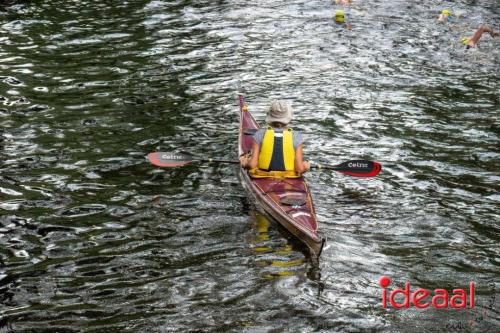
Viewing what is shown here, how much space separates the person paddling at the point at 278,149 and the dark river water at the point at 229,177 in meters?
0.68

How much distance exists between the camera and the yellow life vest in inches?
378

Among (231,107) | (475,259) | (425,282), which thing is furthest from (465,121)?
(425,282)

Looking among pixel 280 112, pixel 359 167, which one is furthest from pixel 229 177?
pixel 359 167

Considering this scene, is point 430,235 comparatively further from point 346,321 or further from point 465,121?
point 465,121

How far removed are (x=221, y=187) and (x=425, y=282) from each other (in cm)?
409

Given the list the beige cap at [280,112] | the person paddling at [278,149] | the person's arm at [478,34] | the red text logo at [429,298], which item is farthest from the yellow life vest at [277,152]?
the person's arm at [478,34]

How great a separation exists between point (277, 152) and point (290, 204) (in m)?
0.98

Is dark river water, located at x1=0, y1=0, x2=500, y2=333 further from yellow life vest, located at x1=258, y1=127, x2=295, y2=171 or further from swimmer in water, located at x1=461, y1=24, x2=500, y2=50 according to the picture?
yellow life vest, located at x1=258, y1=127, x2=295, y2=171

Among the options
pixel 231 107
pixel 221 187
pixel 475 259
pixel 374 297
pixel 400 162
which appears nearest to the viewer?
pixel 374 297

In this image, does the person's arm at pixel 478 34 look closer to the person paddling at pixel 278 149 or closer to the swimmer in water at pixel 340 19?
the swimmer in water at pixel 340 19

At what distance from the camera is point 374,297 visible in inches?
296

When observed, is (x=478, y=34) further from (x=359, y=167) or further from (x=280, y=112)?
(x=280, y=112)

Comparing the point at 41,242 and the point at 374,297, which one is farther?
the point at 41,242

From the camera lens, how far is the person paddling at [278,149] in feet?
31.4
